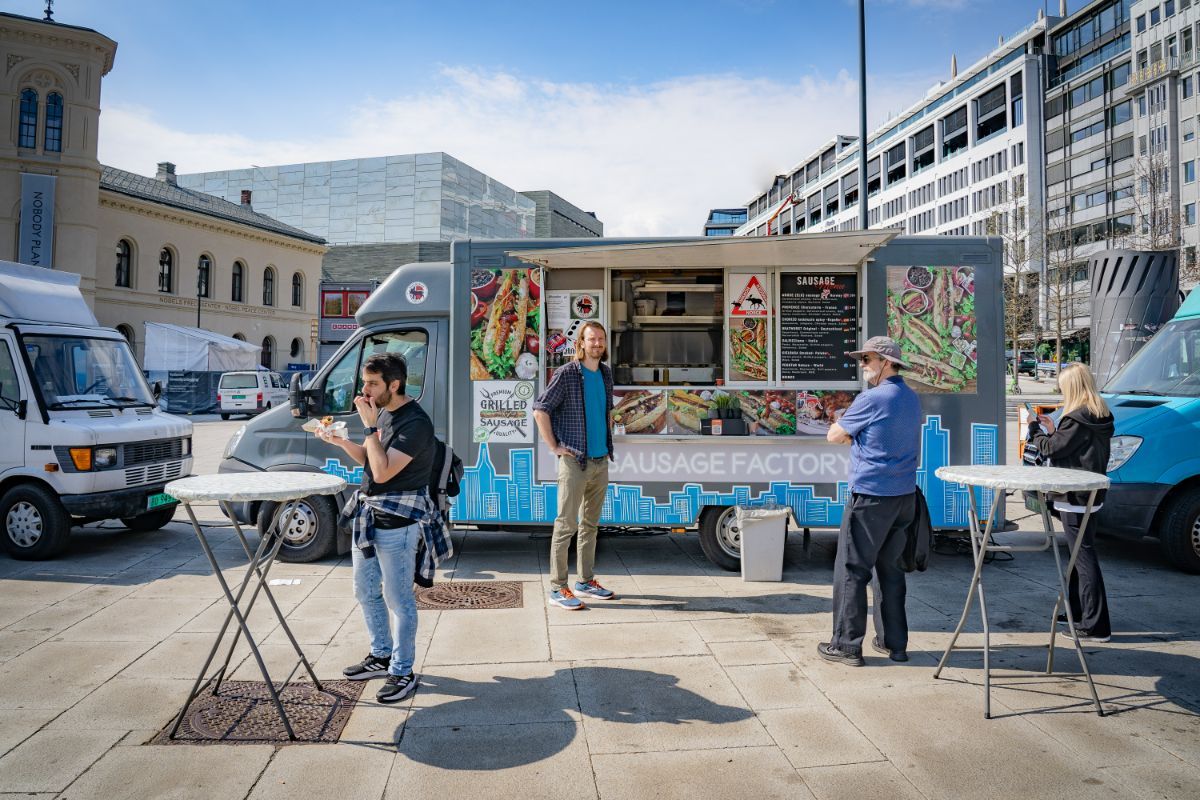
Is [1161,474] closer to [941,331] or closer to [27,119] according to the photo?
[941,331]

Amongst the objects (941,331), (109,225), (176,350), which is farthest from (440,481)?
(109,225)

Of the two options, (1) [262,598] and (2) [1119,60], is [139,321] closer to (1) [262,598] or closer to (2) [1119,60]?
(1) [262,598]

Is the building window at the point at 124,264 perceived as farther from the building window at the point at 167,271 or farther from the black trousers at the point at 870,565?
the black trousers at the point at 870,565

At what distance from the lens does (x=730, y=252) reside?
6.67 meters

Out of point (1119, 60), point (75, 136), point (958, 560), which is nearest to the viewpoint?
point (958, 560)

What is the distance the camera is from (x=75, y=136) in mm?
35312

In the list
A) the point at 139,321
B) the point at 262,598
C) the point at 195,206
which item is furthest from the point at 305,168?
the point at 262,598

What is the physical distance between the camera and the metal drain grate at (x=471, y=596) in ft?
19.3

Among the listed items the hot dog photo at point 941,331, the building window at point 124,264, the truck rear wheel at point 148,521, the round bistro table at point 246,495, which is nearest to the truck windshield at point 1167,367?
the hot dog photo at point 941,331

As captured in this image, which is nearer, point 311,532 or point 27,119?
point 311,532

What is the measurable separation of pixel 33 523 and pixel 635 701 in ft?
21.4

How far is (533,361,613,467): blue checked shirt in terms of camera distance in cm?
567

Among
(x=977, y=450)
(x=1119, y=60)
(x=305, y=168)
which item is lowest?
(x=977, y=450)

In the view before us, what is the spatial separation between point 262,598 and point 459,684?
256 cm
